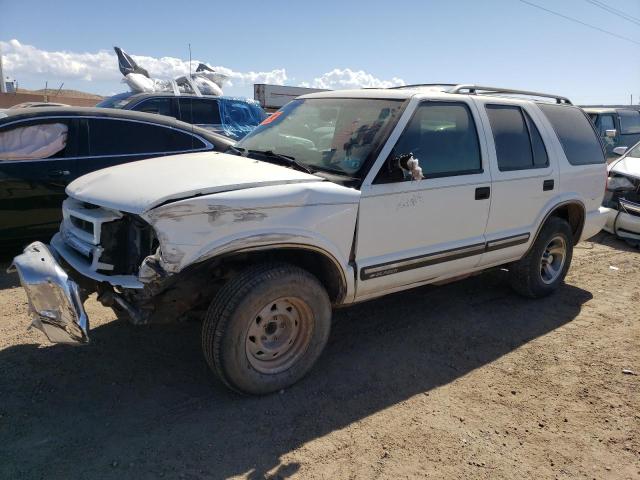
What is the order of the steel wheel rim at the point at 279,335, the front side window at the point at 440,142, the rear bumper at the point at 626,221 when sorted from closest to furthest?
the steel wheel rim at the point at 279,335
the front side window at the point at 440,142
the rear bumper at the point at 626,221

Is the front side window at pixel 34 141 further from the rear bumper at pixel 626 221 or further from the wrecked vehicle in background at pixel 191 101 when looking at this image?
the rear bumper at pixel 626 221

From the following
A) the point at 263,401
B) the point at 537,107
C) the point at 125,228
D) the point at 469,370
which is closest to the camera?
the point at 125,228

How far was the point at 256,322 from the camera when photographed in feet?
10.2

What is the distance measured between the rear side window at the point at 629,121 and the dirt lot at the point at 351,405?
36.8 ft

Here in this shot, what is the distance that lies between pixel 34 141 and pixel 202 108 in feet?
17.8

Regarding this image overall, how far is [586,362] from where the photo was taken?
3949 mm

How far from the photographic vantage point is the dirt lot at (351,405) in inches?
106

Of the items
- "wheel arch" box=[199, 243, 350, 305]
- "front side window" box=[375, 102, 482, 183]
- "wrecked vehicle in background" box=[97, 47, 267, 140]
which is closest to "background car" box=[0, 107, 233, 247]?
"wheel arch" box=[199, 243, 350, 305]

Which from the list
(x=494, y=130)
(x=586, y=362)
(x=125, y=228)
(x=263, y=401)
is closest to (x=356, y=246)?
(x=263, y=401)

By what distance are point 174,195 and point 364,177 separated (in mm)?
1261

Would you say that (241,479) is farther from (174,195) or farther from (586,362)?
(586,362)

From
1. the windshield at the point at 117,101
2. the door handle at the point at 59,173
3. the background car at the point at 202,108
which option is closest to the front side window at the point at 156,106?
the background car at the point at 202,108

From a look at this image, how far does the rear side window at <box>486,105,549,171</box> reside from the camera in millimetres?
4270

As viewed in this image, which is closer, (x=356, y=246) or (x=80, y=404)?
(x=80, y=404)
